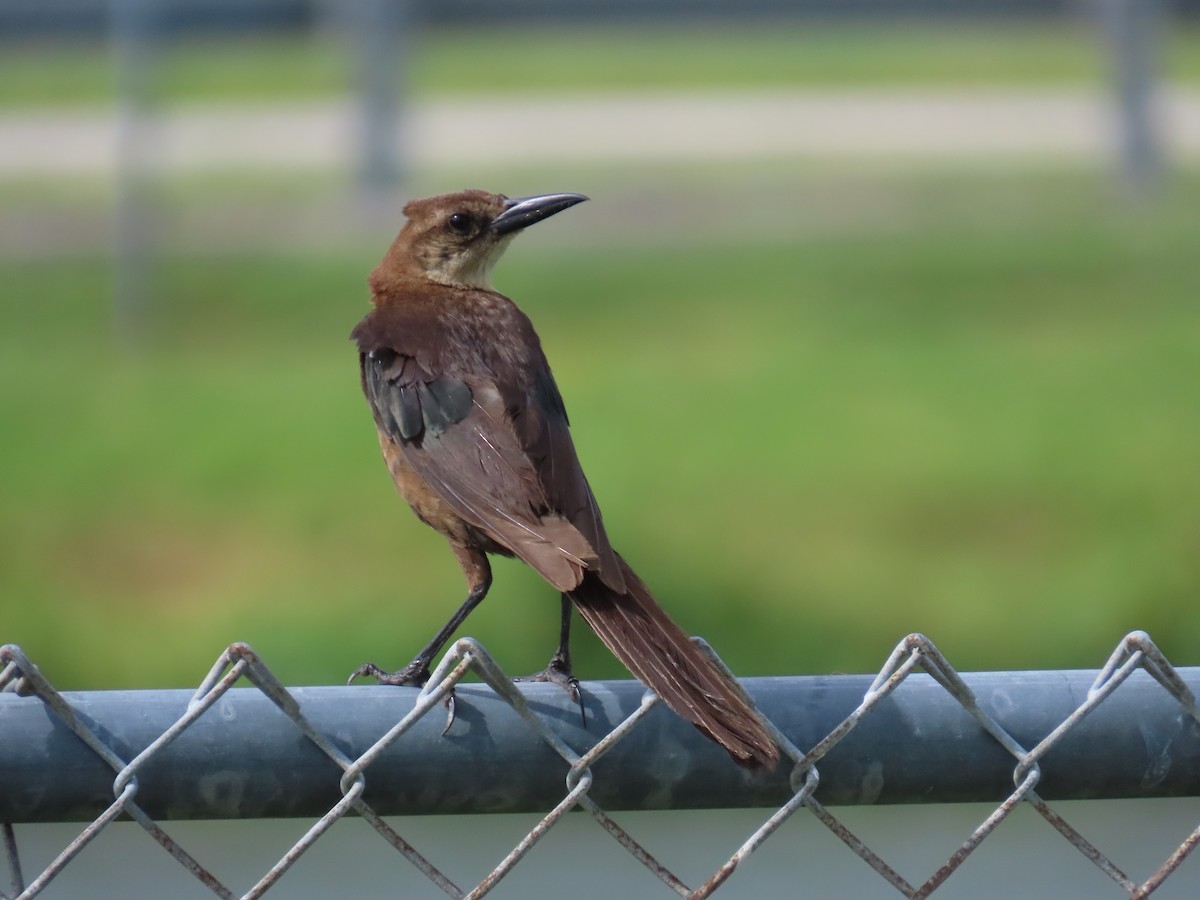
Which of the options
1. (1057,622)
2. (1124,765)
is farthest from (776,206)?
(1124,765)

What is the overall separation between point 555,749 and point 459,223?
2.28 m

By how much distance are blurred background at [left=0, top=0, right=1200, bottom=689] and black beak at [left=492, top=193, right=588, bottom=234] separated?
8.90ft

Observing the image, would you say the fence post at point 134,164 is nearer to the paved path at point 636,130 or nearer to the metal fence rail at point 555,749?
the paved path at point 636,130

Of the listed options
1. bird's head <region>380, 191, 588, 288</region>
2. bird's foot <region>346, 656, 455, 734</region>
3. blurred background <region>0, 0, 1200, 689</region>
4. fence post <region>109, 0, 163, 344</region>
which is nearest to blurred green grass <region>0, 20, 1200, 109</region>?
blurred background <region>0, 0, 1200, 689</region>

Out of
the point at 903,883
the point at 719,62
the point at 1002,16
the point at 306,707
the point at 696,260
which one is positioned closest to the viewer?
the point at 306,707

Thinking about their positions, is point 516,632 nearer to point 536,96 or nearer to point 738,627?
point 738,627

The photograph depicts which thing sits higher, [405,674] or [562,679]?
[562,679]

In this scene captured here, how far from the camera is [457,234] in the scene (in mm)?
4367

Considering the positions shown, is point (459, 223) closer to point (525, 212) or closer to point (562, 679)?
point (525, 212)

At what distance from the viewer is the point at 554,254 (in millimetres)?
16672

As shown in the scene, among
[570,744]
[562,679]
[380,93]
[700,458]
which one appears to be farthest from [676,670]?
[380,93]

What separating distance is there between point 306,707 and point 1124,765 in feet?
3.55

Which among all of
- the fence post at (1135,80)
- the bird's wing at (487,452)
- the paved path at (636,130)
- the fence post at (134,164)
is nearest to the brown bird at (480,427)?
the bird's wing at (487,452)

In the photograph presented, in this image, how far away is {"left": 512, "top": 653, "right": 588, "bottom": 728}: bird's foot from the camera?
2.31m
